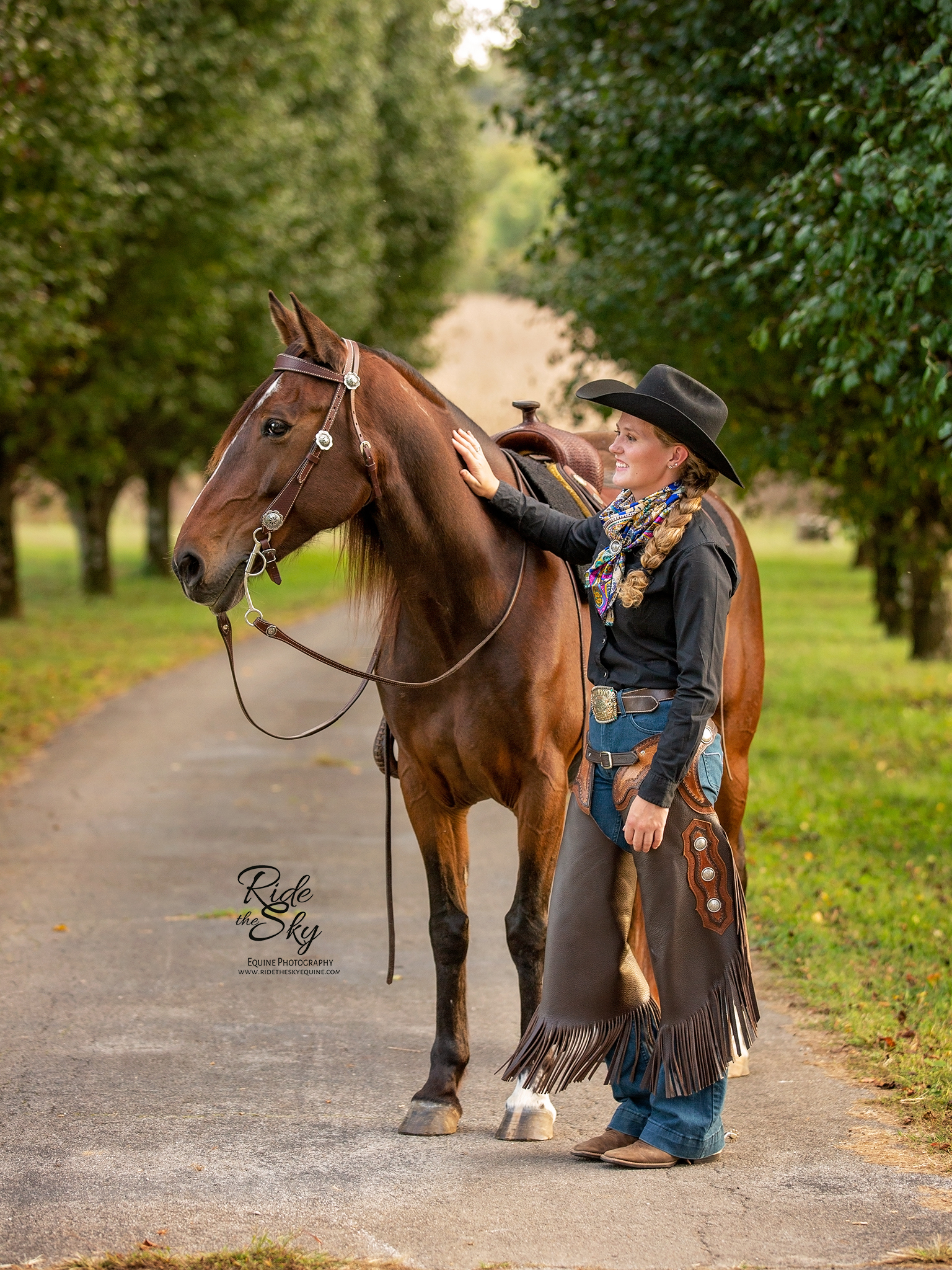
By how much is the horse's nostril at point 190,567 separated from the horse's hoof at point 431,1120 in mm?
1786

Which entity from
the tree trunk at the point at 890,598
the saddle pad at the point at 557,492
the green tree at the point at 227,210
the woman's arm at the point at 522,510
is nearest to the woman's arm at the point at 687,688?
the woman's arm at the point at 522,510

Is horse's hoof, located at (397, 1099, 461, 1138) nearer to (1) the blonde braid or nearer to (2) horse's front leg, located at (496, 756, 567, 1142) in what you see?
(2) horse's front leg, located at (496, 756, 567, 1142)

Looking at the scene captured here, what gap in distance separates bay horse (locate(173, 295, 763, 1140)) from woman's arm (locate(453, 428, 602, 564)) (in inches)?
1.9

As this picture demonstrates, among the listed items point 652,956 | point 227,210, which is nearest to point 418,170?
point 227,210

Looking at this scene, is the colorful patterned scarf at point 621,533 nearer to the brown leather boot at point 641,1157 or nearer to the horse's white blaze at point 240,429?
the horse's white blaze at point 240,429

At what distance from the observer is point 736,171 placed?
9.92m

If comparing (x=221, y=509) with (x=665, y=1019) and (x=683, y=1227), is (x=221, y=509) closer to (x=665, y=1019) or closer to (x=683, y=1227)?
(x=665, y=1019)

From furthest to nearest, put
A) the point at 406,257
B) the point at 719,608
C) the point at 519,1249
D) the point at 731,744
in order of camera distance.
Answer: the point at 406,257
the point at 731,744
the point at 719,608
the point at 519,1249

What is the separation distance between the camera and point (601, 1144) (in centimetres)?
402

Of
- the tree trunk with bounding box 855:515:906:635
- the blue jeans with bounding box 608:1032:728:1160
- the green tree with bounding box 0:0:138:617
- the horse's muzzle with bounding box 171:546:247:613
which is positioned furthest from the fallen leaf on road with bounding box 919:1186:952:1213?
the tree trunk with bounding box 855:515:906:635

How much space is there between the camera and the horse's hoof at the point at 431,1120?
13.8 ft

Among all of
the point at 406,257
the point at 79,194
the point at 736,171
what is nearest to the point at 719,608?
the point at 736,171

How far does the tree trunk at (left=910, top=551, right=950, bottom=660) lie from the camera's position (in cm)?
1750

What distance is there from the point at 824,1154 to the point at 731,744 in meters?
1.90
